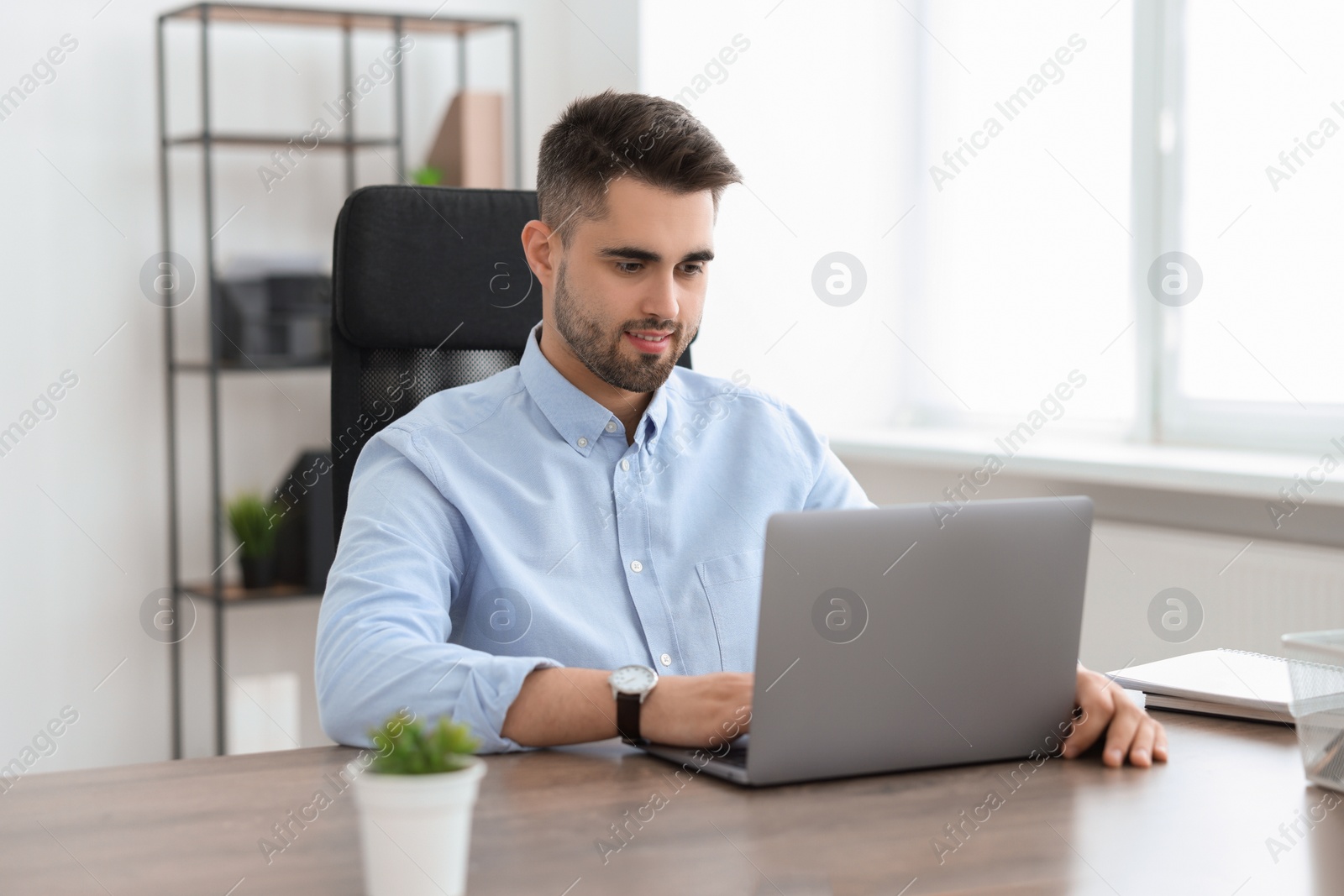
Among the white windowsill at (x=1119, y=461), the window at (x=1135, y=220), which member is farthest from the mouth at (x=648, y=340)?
the window at (x=1135, y=220)

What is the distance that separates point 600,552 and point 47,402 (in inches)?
75.8

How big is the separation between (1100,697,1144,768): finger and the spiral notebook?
175 millimetres

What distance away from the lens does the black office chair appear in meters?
1.53

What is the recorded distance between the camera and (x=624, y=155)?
4.81 feet

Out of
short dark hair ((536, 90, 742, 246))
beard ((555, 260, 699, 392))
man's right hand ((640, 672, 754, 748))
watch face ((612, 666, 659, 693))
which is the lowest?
man's right hand ((640, 672, 754, 748))

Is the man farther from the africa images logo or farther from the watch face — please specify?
the africa images logo

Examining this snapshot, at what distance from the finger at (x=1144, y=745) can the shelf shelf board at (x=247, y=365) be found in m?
2.22

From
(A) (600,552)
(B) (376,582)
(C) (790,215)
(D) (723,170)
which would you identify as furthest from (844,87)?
(B) (376,582)

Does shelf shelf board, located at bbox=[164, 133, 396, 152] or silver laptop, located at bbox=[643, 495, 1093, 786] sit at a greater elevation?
shelf shelf board, located at bbox=[164, 133, 396, 152]

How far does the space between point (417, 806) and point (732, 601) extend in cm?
79

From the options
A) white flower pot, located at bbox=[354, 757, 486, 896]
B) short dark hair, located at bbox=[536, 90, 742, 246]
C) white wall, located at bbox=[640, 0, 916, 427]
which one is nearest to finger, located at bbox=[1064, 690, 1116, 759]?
white flower pot, located at bbox=[354, 757, 486, 896]

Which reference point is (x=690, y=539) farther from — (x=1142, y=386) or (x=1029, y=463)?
(x=1142, y=386)

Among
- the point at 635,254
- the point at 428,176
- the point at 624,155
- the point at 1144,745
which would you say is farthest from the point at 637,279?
the point at 428,176

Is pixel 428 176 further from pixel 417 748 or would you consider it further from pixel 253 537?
pixel 417 748
